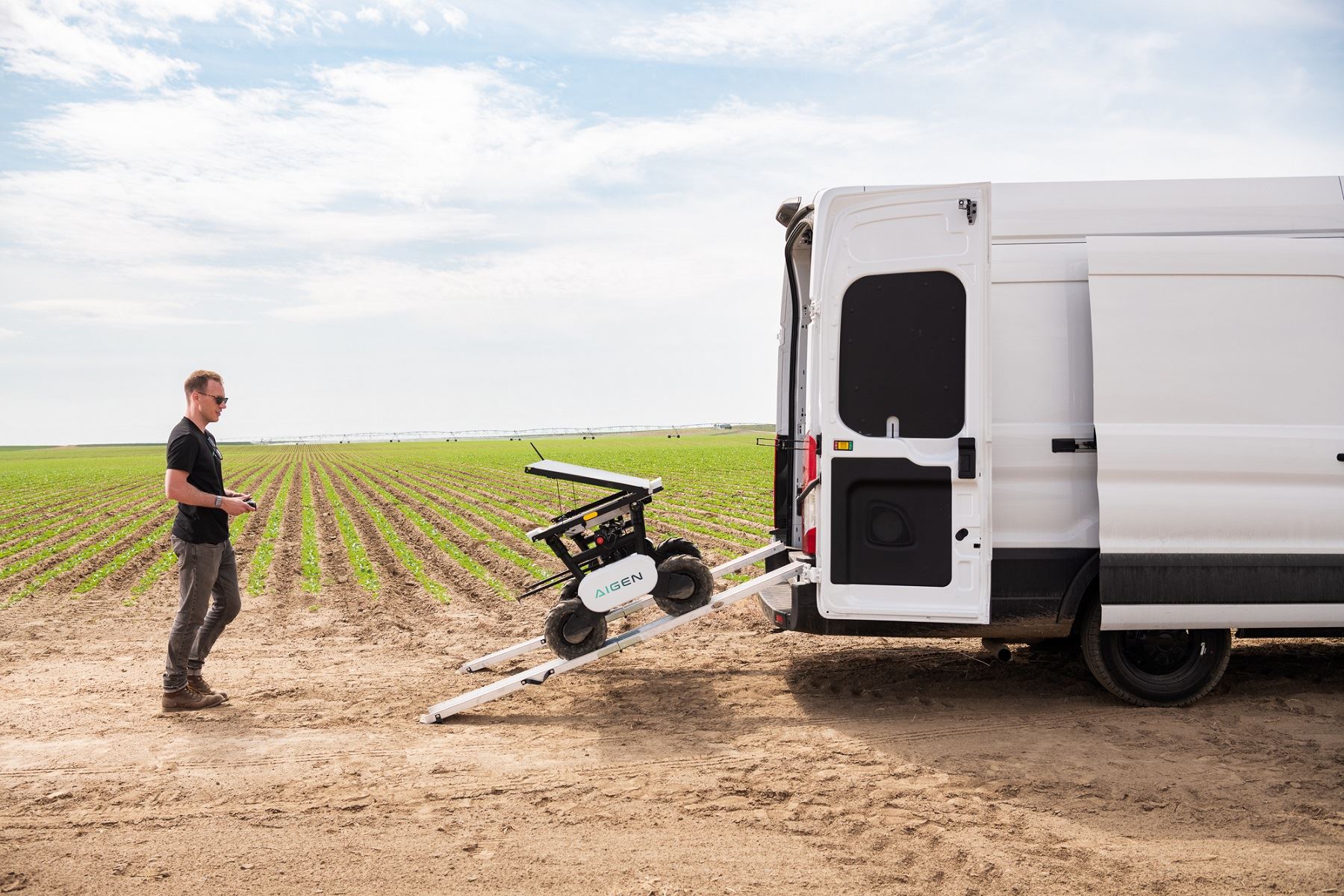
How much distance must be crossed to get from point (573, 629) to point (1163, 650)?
3.36 meters

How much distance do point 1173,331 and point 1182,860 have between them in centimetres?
285

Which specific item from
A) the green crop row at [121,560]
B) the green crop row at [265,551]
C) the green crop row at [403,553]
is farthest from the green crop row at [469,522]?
the green crop row at [121,560]

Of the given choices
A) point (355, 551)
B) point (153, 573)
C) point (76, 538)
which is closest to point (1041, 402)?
point (153, 573)

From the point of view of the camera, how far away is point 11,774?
16.5ft

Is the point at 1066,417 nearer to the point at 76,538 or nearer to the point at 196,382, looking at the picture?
the point at 196,382

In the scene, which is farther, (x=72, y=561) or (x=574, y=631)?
(x=72, y=561)

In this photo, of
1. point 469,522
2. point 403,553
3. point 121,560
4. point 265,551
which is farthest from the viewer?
point 469,522

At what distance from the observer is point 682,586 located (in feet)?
20.2

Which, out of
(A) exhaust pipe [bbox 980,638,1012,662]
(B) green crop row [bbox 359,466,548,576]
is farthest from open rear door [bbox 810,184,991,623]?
(B) green crop row [bbox 359,466,548,576]

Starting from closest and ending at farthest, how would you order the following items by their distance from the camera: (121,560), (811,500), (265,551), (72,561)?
(811,500), (121,560), (72,561), (265,551)

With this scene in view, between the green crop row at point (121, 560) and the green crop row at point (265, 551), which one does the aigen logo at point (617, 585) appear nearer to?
the green crop row at point (265, 551)

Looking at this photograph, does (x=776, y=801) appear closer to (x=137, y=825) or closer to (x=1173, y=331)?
(x=137, y=825)

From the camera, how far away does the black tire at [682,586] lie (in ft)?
20.1

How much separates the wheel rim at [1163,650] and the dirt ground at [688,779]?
0.95 feet
